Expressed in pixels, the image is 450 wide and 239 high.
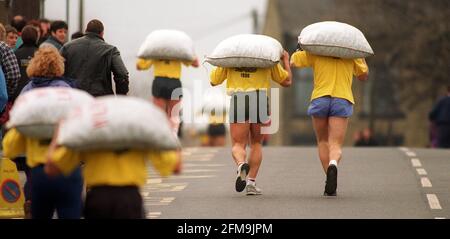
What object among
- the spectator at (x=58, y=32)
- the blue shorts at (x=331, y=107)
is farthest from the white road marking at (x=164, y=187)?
the blue shorts at (x=331, y=107)

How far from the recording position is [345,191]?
18016 mm

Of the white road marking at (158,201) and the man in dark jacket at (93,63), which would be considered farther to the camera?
the man in dark jacket at (93,63)

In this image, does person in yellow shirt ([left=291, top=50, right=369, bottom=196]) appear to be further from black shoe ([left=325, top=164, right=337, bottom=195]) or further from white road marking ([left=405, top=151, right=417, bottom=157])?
white road marking ([left=405, top=151, right=417, bottom=157])

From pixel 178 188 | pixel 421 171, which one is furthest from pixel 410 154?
pixel 178 188

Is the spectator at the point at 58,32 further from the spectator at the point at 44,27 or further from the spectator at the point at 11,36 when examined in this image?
the spectator at the point at 44,27

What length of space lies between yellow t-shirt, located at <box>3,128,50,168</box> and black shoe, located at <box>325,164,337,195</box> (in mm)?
5736

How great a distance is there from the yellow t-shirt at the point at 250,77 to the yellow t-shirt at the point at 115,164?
6781 millimetres

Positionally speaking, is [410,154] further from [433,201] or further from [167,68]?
[433,201]

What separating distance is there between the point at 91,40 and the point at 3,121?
129cm

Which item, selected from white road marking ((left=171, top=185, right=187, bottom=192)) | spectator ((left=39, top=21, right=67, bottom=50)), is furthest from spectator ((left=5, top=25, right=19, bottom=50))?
white road marking ((left=171, top=185, right=187, bottom=192))

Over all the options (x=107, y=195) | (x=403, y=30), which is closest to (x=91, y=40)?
(x=107, y=195)

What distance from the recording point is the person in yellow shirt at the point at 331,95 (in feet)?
55.4

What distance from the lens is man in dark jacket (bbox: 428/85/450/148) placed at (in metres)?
32.3
